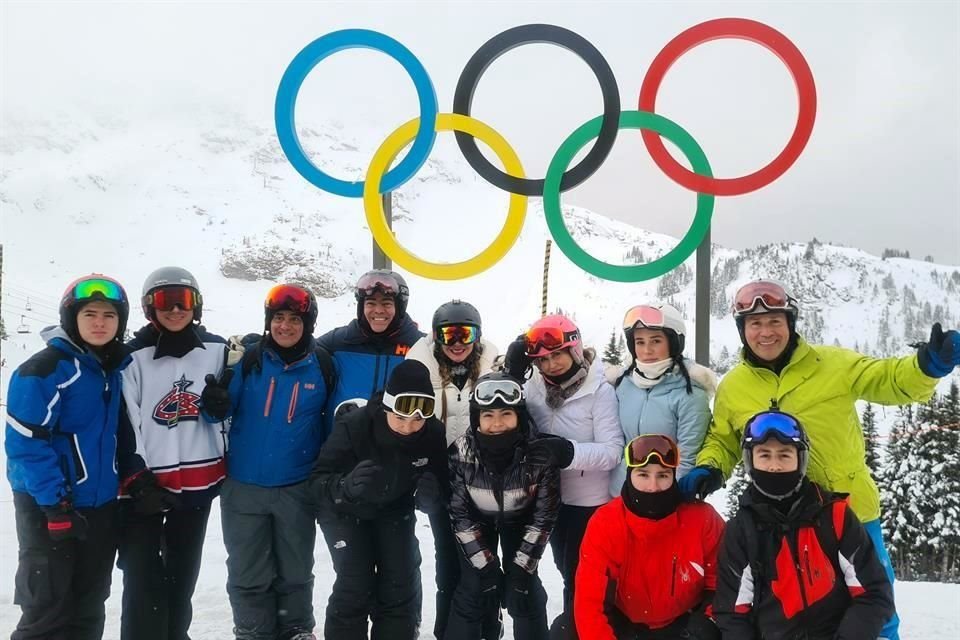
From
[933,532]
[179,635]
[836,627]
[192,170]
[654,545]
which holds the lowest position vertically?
[933,532]

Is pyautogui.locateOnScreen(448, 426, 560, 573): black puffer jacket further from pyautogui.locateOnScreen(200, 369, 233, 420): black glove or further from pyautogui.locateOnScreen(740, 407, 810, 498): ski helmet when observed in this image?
pyautogui.locateOnScreen(200, 369, 233, 420): black glove

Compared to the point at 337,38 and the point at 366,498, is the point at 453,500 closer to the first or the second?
the point at 366,498

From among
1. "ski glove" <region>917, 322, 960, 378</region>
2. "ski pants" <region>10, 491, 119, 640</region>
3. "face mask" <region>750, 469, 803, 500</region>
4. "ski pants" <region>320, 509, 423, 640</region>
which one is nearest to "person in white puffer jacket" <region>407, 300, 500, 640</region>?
"ski pants" <region>320, 509, 423, 640</region>

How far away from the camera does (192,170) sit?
164875mm

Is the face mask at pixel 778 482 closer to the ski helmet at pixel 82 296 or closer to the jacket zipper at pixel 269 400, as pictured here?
the jacket zipper at pixel 269 400

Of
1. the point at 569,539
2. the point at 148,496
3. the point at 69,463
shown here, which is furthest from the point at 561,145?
the point at 69,463

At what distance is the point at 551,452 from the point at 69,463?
2.49 meters

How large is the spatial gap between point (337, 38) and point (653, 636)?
4.68m

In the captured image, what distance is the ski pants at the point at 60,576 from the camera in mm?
3203

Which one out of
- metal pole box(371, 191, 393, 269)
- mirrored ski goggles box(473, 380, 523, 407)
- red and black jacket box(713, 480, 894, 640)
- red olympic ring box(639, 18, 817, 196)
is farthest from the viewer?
metal pole box(371, 191, 393, 269)

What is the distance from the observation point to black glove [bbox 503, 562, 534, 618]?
A: 3461 mm

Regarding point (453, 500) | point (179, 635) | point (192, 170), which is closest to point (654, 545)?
point (453, 500)

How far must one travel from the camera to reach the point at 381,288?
13.4 feet

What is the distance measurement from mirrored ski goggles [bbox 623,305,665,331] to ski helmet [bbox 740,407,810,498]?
30.8 inches
